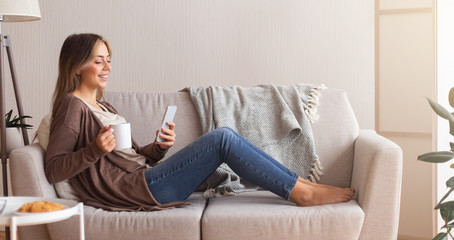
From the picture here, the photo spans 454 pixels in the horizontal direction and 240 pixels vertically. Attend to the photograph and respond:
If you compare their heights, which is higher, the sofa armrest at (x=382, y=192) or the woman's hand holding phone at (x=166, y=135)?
the woman's hand holding phone at (x=166, y=135)

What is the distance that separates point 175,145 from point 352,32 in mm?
1230

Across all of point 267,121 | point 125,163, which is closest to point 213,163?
point 125,163

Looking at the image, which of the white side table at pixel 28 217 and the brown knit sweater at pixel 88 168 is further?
the brown knit sweater at pixel 88 168

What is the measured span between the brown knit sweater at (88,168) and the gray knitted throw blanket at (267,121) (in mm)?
388

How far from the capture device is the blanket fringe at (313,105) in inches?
102

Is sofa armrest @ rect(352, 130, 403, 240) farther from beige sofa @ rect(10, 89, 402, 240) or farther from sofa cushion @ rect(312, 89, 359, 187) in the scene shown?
sofa cushion @ rect(312, 89, 359, 187)

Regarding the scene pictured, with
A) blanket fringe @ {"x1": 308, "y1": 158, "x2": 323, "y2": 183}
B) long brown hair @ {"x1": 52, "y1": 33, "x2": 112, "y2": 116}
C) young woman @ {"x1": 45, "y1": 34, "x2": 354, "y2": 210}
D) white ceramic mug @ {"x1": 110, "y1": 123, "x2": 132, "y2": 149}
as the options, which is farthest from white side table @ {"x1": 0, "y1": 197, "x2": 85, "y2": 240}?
blanket fringe @ {"x1": 308, "y1": 158, "x2": 323, "y2": 183}

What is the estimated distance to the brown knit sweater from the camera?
6.73 ft

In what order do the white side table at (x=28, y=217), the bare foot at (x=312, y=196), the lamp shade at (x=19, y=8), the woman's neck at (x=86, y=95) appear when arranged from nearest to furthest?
1. the white side table at (x=28, y=217)
2. the bare foot at (x=312, y=196)
3. the woman's neck at (x=86, y=95)
4. the lamp shade at (x=19, y=8)

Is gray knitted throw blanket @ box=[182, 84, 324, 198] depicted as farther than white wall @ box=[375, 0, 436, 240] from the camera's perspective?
No

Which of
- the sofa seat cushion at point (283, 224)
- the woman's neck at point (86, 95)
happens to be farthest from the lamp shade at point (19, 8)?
the sofa seat cushion at point (283, 224)

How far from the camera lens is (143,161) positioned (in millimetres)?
2383

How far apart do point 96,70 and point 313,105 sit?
40.9 inches

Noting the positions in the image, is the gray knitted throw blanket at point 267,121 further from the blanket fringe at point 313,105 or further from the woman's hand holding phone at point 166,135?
the woman's hand holding phone at point 166,135
